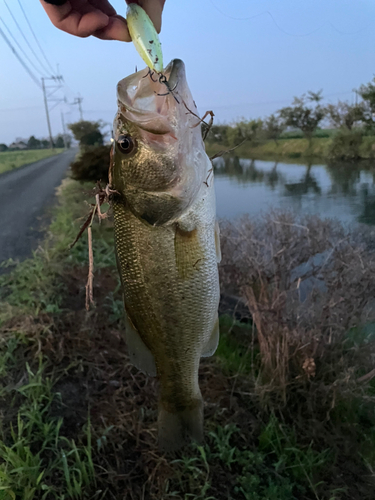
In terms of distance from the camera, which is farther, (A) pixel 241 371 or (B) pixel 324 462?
(A) pixel 241 371

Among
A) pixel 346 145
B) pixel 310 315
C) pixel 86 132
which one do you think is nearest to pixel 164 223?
pixel 310 315

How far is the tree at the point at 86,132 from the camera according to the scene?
567 inches

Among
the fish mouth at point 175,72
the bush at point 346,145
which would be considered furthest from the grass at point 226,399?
the bush at point 346,145

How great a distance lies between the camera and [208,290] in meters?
1.33

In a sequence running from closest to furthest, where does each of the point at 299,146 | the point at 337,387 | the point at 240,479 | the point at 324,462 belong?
the point at 240,479 < the point at 324,462 < the point at 337,387 < the point at 299,146

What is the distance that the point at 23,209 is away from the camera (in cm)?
856

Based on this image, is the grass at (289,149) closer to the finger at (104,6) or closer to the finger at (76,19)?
the finger at (104,6)

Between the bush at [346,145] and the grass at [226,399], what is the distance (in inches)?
277

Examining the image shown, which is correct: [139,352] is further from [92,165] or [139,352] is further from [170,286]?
[92,165]

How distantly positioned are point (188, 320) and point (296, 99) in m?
10.5

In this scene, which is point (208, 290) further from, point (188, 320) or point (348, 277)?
point (348, 277)

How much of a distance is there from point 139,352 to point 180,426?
0.45 metres

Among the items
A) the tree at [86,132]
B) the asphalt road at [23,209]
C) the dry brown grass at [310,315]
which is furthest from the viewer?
the tree at [86,132]

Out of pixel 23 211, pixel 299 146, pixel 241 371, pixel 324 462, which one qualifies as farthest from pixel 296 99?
pixel 324 462
